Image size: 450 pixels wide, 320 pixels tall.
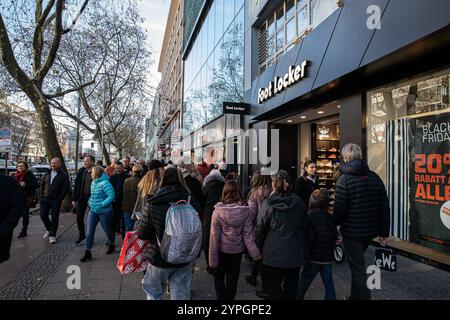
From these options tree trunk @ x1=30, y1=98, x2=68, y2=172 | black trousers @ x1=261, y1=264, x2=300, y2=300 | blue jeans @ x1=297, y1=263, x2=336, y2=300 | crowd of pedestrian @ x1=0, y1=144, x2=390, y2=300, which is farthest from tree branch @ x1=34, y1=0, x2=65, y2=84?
blue jeans @ x1=297, y1=263, x2=336, y2=300

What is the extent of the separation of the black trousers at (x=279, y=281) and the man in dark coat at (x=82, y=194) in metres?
4.75

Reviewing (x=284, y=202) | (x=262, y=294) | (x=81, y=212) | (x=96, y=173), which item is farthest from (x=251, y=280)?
(x=81, y=212)

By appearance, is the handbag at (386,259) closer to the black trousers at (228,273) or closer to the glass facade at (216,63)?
the black trousers at (228,273)

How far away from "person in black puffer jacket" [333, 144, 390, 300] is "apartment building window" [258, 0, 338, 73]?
5392 mm

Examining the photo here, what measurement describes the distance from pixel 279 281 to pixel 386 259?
1263mm

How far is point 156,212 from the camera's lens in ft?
8.96

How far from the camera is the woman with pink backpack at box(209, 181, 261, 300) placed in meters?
3.18

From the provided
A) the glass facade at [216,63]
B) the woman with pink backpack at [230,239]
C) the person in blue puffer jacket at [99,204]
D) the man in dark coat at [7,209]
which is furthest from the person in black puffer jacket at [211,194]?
the glass facade at [216,63]

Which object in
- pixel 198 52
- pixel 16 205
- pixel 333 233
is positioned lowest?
pixel 333 233

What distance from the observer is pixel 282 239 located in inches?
119

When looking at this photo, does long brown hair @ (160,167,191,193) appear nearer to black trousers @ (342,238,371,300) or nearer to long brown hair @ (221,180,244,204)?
long brown hair @ (221,180,244,204)
